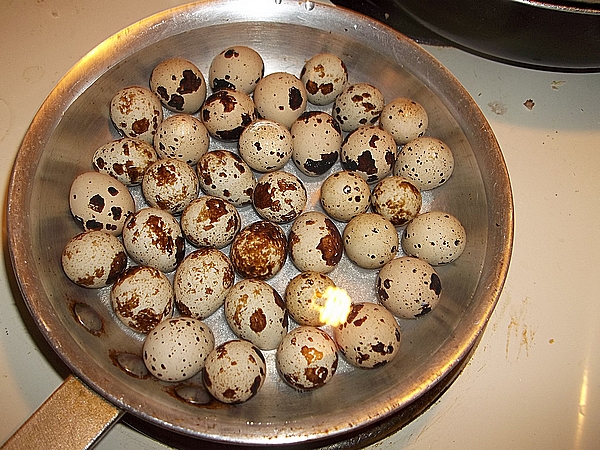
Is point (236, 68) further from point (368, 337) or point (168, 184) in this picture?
point (368, 337)

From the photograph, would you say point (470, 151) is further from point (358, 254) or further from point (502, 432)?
point (502, 432)

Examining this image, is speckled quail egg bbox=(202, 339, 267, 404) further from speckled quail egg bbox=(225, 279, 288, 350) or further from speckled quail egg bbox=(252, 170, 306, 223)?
speckled quail egg bbox=(252, 170, 306, 223)

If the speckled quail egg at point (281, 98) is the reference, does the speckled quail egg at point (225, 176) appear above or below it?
below

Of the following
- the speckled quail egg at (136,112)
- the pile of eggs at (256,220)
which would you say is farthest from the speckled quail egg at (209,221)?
the speckled quail egg at (136,112)

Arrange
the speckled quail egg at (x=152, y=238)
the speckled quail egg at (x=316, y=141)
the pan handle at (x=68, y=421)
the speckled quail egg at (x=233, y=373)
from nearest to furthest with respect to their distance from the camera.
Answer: the pan handle at (x=68, y=421) < the speckled quail egg at (x=233, y=373) < the speckled quail egg at (x=152, y=238) < the speckled quail egg at (x=316, y=141)

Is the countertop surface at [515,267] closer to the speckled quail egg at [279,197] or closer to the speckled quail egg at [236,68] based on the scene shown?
the speckled quail egg at [236,68]

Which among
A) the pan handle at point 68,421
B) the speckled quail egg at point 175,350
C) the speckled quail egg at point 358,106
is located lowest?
the pan handle at point 68,421
